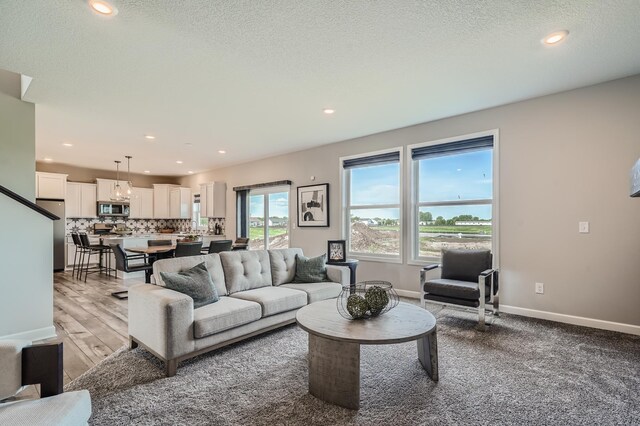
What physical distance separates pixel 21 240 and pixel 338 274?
3442mm

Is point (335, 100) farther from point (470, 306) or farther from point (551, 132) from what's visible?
point (470, 306)

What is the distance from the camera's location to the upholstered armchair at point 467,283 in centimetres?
344

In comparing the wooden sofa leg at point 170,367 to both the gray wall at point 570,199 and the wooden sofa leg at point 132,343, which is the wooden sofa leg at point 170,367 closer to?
the wooden sofa leg at point 132,343

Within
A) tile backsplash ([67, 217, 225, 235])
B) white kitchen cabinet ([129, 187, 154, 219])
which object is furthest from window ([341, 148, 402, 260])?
white kitchen cabinet ([129, 187, 154, 219])

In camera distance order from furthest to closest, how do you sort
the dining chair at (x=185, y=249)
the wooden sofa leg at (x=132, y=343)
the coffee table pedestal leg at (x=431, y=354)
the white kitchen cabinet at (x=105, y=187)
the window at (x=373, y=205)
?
the white kitchen cabinet at (x=105, y=187)
the window at (x=373, y=205)
the dining chair at (x=185, y=249)
the wooden sofa leg at (x=132, y=343)
the coffee table pedestal leg at (x=431, y=354)

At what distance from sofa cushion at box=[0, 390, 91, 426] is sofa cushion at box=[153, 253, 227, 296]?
1.70 m

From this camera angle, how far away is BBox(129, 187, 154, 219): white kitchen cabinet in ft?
30.5

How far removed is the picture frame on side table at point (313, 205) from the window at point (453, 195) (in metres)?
1.71

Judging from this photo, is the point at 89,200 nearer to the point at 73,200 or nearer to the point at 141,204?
the point at 73,200

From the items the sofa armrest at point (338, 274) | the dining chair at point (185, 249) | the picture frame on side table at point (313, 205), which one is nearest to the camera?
the sofa armrest at point (338, 274)

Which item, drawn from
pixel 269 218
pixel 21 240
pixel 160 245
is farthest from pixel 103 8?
pixel 269 218

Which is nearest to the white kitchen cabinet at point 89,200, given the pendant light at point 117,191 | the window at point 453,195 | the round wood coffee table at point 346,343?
the pendant light at point 117,191

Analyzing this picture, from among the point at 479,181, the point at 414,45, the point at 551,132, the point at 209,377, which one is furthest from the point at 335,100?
the point at 209,377

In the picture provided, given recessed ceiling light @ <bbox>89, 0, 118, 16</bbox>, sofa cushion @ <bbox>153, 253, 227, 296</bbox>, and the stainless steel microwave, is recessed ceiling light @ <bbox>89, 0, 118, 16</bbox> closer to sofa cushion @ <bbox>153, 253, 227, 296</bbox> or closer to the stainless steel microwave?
sofa cushion @ <bbox>153, 253, 227, 296</bbox>
